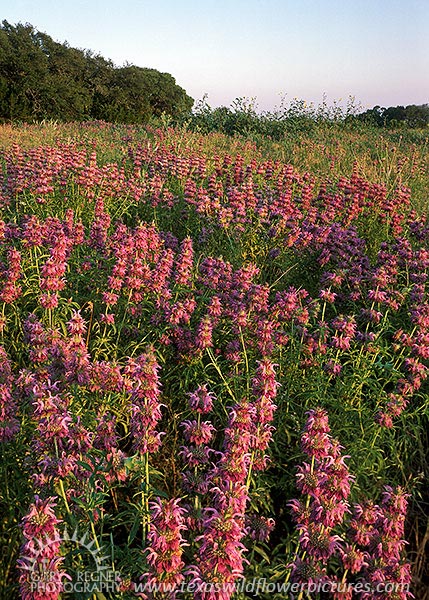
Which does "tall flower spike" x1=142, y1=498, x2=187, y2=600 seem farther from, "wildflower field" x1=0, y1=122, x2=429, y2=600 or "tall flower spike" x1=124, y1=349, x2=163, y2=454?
"tall flower spike" x1=124, y1=349, x2=163, y2=454

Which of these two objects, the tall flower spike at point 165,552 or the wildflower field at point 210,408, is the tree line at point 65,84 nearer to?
the wildflower field at point 210,408

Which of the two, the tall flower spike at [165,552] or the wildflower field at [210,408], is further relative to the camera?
the wildflower field at [210,408]

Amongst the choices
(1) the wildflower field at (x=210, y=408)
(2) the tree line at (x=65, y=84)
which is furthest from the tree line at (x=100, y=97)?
(1) the wildflower field at (x=210, y=408)

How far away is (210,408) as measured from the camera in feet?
9.50

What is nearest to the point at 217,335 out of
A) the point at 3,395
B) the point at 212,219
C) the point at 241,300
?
the point at 241,300

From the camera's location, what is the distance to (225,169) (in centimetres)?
909

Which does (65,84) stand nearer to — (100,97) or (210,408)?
(100,97)

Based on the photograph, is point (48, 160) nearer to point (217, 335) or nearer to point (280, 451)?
point (217, 335)

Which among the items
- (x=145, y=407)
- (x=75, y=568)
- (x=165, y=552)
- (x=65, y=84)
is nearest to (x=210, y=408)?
(x=145, y=407)

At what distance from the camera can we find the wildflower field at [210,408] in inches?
86.6

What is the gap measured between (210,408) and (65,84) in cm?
4060

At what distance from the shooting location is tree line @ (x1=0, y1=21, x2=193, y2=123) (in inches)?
1286

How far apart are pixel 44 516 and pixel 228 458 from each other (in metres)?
0.75

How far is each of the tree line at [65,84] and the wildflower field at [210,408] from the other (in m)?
22.4
